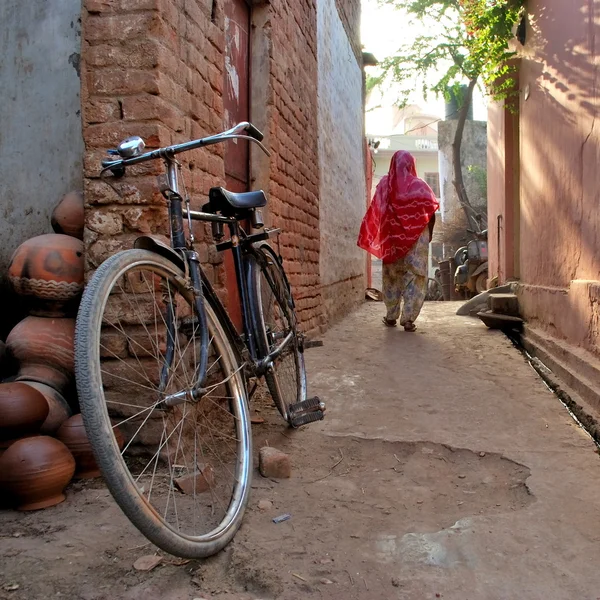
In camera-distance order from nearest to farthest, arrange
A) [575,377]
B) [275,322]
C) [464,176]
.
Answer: [275,322]
[575,377]
[464,176]

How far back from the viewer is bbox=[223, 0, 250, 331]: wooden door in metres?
3.81

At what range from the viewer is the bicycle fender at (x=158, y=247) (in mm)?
1854

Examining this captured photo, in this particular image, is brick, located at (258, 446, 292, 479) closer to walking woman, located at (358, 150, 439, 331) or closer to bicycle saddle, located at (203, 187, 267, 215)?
bicycle saddle, located at (203, 187, 267, 215)

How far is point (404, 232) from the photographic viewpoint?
5.98m

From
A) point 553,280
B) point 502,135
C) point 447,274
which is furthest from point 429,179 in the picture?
point 553,280

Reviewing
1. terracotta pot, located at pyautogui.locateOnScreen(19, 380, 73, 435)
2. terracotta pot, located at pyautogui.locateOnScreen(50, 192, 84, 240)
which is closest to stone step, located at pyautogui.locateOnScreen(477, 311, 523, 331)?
terracotta pot, located at pyautogui.locateOnScreen(50, 192, 84, 240)

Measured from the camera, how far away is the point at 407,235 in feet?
19.6

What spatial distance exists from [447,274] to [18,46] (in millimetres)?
12665

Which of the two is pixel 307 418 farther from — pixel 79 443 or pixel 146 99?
pixel 146 99

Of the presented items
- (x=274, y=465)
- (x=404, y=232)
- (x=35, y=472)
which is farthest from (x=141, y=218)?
(x=404, y=232)

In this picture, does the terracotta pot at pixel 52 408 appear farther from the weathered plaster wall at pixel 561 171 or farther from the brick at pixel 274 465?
the weathered plaster wall at pixel 561 171

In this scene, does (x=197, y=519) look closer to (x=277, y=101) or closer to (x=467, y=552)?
(x=467, y=552)

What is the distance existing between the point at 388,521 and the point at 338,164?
6194mm

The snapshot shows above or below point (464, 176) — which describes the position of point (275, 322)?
below
